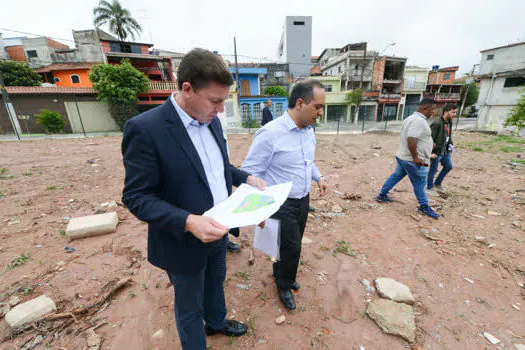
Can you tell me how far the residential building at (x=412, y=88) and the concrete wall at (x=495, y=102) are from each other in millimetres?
8433

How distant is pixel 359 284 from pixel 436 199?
3.25m

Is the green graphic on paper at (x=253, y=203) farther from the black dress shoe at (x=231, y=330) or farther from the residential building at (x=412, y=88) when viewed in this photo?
the residential building at (x=412, y=88)

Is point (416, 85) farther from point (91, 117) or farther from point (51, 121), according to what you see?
point (51, 121)

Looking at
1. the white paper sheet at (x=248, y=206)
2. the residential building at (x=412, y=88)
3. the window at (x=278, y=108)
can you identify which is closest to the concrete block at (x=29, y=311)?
the white paper sheet at (x=248, y=206)

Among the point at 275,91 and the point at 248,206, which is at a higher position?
the point at 275,91

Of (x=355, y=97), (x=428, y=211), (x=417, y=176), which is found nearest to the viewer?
(x=417, y=176)

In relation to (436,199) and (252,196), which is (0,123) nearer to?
(252,196)

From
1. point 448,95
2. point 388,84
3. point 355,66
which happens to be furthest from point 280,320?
point 448,95

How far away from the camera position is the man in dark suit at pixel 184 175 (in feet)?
3.20

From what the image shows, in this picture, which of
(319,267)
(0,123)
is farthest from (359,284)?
(0,123)

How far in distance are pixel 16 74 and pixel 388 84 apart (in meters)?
35.4

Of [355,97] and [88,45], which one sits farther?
[355,97]

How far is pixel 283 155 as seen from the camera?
189 centimetres

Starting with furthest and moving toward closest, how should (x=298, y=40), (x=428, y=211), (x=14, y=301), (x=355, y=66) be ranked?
(x=298, y=40)
(x=355, y=66)
(x=428, y=211)
(x=14, y=301)
